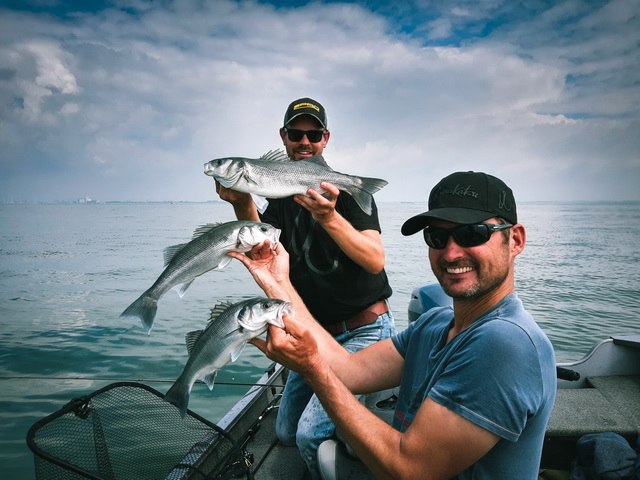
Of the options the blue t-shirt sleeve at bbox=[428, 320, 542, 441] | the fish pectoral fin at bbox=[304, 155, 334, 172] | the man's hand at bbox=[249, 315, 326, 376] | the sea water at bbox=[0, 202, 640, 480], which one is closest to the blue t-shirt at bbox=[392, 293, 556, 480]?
the blue t-shirt sleeve at bbox=[428, 320, 542, 441]

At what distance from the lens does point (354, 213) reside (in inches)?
152

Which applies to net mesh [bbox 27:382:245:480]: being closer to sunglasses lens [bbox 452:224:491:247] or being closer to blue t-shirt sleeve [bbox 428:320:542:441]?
blue t-shirt sleeve [bbox 428:320:542:441]

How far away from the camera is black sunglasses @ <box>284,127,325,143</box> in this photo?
4.00 m

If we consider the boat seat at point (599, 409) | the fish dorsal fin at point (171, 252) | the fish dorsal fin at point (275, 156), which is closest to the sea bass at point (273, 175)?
the fish dorsal fin at point (275, 156)

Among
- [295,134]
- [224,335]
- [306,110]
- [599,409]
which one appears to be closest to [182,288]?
[224,335]

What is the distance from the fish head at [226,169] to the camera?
8.98 feet

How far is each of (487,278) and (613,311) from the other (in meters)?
15.7

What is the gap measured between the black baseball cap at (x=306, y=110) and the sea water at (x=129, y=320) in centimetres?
296

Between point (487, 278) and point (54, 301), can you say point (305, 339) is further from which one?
point (54, 301)

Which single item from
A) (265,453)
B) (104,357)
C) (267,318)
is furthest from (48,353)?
(267,318)

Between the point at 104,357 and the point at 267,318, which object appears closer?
the point at 267,318

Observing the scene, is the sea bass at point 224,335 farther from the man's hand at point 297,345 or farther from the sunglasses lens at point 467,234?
the sunglasses lens at point 467,234

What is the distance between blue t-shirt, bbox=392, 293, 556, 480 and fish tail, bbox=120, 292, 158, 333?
1.81 meters

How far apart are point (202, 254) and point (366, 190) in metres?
1.47
